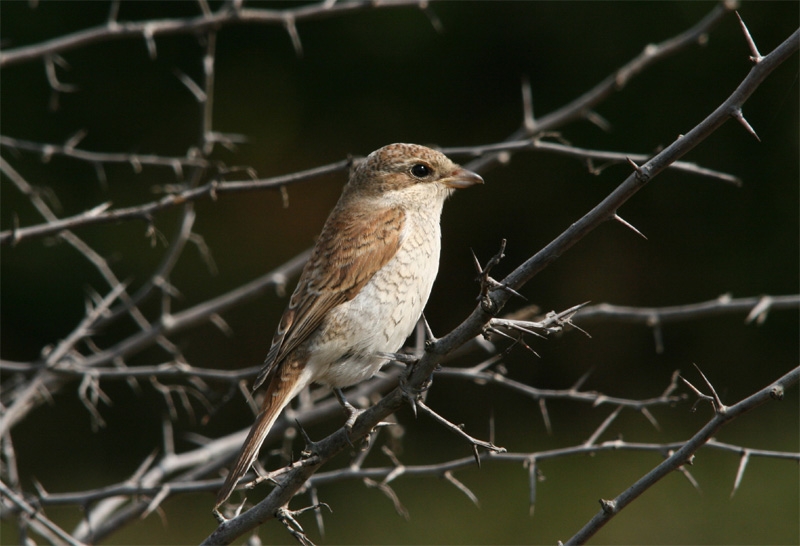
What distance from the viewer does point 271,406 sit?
2.55m

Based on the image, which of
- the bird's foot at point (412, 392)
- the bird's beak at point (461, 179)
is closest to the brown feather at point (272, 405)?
the bird's foot at point (412, 392)

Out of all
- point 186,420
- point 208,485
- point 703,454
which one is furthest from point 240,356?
point 208,485

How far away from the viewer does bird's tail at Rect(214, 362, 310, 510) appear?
7.48 ft

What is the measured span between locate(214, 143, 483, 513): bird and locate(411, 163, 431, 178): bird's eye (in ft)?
0.09

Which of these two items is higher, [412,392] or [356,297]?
[412,392]

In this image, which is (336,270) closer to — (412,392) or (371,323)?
(371,323)

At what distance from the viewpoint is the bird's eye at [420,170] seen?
120 inches

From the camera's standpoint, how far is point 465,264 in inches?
273

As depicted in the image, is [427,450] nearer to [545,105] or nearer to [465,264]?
[465,264]

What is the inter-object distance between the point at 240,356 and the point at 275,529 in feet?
5.98

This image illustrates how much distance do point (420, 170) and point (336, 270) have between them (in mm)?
510

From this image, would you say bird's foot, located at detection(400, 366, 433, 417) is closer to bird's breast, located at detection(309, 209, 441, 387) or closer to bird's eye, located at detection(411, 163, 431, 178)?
bird's breast, located at detection(309, 209, 441, 387)

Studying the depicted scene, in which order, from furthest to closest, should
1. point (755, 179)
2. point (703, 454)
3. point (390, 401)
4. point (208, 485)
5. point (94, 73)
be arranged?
1. point (94, 73)
2. point (755, 179)
3. point (703, 454)
4. point (208, 485)
5. point (390, 401)

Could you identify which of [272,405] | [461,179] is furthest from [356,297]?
[461,179]
